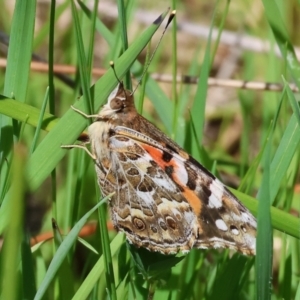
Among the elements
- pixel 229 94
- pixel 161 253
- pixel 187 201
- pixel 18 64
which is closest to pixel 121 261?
pixel 161 253

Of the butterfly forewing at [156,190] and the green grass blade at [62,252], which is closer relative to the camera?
the green grass blade at [62,252]

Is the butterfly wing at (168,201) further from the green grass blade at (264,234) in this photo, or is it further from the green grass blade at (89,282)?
the green grass blade at (264,234)

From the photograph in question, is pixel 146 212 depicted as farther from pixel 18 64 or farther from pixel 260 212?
pixel 260 212

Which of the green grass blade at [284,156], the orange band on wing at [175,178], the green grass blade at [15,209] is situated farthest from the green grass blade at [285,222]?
the green grass blade at [15,209]

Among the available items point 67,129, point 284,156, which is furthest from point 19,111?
point 284,156

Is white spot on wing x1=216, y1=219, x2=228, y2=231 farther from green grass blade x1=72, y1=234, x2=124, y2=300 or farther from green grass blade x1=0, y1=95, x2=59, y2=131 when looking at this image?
green grass blade x1=0, y1=95, x2=59, y2=131

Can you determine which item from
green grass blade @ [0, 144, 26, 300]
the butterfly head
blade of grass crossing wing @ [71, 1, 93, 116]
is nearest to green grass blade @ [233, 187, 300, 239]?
blade of grass crossing wing @ [71, 1, 93, 116]

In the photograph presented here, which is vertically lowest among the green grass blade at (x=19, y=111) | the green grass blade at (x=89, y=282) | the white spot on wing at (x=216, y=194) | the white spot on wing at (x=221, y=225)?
the green grass blade at (x=89, y=282)

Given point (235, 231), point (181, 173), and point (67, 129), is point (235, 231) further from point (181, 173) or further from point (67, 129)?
point (67, 129)
